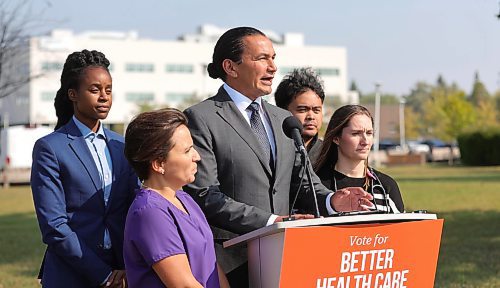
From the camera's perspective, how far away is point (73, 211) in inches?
186

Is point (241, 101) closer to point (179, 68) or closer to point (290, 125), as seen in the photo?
point (290, 125)

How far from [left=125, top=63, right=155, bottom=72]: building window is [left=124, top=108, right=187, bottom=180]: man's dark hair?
95240 millimetres

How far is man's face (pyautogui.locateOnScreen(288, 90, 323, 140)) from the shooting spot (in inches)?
261

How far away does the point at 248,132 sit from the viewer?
4.84m

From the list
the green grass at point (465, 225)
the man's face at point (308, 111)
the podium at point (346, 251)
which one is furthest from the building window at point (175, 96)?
the podium at point (346, 251)

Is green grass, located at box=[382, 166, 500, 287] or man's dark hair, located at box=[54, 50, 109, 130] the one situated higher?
man's dark hair, located at box=[54, 50, 109, 130]

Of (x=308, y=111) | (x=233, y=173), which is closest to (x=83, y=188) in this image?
(x=233, y=173)

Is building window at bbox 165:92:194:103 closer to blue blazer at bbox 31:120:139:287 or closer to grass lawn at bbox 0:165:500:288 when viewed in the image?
grass lawn at bbox 0:165:500:288

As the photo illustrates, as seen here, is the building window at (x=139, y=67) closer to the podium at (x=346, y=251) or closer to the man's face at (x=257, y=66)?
the man's face at (x=257, y=66)

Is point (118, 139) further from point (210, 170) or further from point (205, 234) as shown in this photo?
point (205, 234)

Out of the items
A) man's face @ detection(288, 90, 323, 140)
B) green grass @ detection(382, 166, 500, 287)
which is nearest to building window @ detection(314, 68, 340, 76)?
green grass @ detection(382, 166, 500, 287)

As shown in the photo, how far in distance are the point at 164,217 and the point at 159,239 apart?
0.33 ft

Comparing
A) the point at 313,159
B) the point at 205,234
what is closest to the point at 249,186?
the point at 205,234

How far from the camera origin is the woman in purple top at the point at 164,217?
387 centimetres
